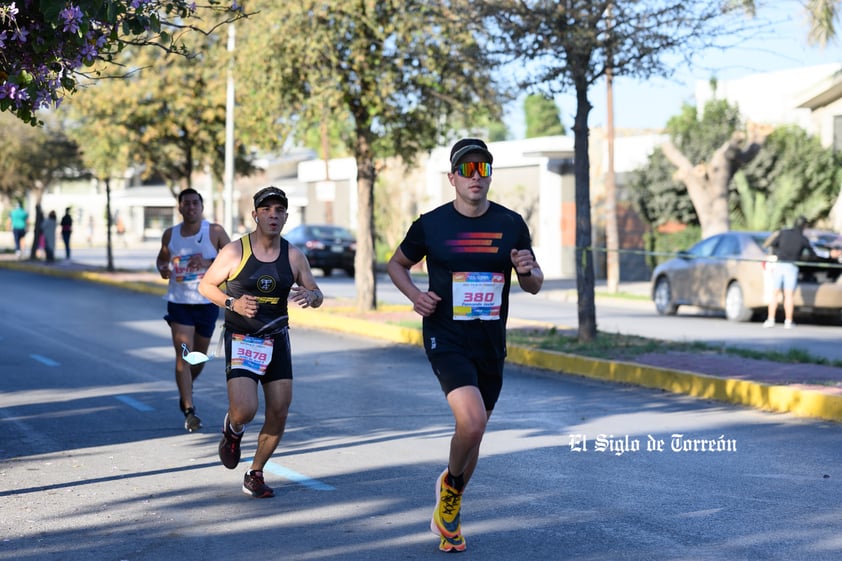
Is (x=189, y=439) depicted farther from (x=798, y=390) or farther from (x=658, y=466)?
(x=798, y=390)

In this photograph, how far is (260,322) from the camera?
7.71 m

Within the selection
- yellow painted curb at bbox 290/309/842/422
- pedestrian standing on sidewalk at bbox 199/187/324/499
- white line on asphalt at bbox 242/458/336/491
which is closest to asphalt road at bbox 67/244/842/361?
yellow painted curb at bbox 290/309/842/422

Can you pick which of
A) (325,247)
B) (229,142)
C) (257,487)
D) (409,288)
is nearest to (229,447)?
(257,487)

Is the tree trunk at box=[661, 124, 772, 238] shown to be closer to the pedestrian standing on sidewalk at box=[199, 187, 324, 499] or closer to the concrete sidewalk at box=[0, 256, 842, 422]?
the concrete sidewalk at box=[0, 256, 842, 422]

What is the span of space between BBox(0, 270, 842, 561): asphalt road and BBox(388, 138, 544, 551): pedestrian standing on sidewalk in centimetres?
41

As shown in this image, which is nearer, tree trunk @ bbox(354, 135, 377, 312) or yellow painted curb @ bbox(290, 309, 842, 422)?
yellow painted curb @ bbox(290, 309, 842, 422)

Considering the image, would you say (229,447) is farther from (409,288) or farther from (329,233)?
(329,233)

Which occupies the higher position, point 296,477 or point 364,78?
point 364,78

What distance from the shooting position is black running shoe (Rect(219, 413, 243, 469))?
7805mm

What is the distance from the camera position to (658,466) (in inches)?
346

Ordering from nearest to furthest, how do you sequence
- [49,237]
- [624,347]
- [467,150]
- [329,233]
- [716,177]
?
[467,150]
[624,347]
[716,177]
[329,233]
[49,237]

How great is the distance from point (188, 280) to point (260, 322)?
3001mm

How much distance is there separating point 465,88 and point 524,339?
6.18 m

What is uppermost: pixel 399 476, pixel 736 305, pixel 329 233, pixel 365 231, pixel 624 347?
pixel 329 233
